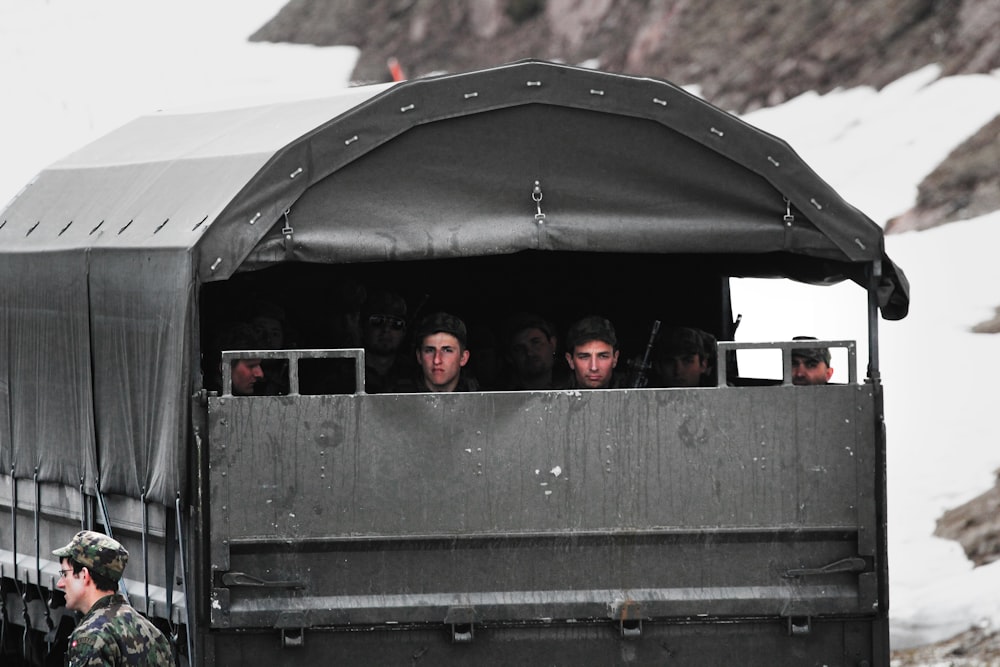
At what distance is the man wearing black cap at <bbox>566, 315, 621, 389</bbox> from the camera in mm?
8945

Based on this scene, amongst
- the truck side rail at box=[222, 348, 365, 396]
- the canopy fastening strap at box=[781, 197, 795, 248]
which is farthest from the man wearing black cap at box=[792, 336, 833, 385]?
the truck side rail at box=[222, 348, 365, 396]

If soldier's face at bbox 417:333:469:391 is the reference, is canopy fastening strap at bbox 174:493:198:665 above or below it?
below

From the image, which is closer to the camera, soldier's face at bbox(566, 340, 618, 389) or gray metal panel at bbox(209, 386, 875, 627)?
gray metal panel at bbox(209, 386, 875, 627)

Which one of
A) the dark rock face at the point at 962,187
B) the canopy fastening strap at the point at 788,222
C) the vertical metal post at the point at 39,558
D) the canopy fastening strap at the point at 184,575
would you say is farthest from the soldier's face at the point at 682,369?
the dark rock face at the point at 962,187

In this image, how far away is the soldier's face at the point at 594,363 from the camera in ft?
29.3

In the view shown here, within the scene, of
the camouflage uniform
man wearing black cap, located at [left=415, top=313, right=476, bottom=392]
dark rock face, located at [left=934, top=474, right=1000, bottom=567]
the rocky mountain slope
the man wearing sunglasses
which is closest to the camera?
the camouflage uniform

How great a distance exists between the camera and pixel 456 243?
807cm

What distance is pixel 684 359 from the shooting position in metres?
9.84

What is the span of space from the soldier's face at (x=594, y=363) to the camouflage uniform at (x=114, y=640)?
2933 millimetres

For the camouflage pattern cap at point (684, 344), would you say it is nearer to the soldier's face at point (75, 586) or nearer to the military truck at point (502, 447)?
the military truck at point (502, 447)

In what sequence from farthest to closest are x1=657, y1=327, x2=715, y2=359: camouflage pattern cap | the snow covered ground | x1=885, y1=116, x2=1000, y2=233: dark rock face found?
x1=885, y1=116, x2=1000, y2=233: dark rock face → the snow covered ground → x1=657, y1=327, x2=715, y2=359: camouflage pattern cap

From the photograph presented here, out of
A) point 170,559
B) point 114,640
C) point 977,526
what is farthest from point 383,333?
point 977,526

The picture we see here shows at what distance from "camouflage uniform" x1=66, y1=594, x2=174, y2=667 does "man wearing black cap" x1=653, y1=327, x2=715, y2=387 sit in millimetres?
3866

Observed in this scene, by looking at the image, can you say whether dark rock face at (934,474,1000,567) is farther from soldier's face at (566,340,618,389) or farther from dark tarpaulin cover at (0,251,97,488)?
dark tarpaulin cover at (0,251,97,488)
